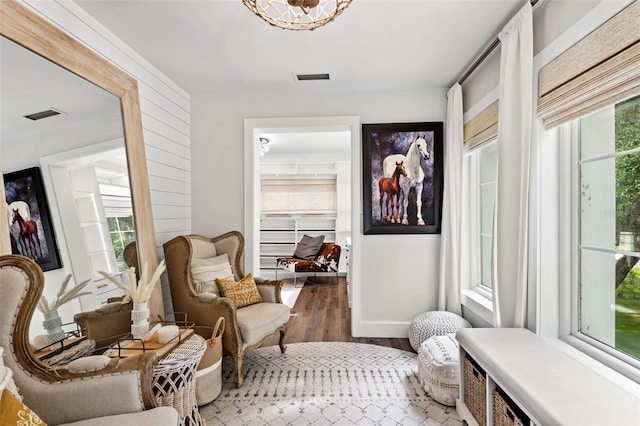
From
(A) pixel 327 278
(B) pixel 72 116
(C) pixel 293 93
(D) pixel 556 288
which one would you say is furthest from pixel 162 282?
(A) pixel 327 278

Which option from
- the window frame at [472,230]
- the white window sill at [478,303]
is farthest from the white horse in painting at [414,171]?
the white window sill at [478,303]

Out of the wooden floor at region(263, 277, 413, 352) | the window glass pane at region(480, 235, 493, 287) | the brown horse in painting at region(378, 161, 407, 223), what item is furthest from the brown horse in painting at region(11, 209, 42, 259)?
the window glass pane at region(480, 235, 493, 287)

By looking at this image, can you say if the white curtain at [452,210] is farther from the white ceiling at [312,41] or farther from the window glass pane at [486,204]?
the white ceiling at [312,41]

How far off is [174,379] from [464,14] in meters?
2.82

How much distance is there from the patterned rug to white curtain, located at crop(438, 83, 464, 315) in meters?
0.71

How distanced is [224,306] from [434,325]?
1798 mm

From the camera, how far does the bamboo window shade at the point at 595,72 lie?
4.65 feet

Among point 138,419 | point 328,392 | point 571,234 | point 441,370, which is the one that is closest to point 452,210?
point 571,234

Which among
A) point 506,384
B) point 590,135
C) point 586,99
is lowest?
point 506,384

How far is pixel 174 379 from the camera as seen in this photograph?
1974 mm

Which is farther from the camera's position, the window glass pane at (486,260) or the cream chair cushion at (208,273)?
the window glass pane at (486,260)

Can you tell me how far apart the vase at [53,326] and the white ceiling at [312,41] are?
5.95ft

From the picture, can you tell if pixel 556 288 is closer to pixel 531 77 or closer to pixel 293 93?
pixel 531 77

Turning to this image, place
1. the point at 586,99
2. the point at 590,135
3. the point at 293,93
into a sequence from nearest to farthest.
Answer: the point at 586,99 < the point at 590,135 < the point at 293,93
